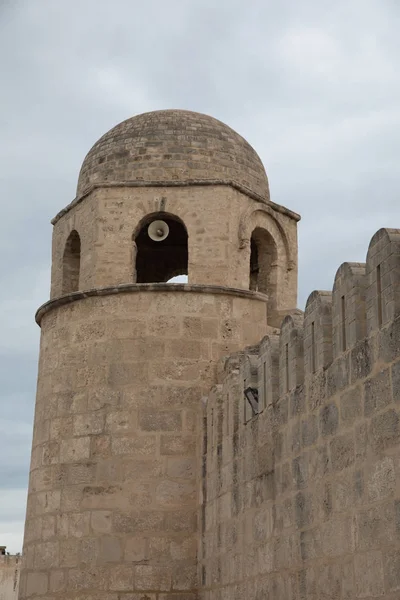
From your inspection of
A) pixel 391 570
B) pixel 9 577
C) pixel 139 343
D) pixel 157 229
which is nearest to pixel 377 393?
pixel 391 570

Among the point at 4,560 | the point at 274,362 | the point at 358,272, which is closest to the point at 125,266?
the point at 274,362

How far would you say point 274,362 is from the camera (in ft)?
27.2

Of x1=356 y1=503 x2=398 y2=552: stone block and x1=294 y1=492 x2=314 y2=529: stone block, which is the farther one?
x1=294 y1=492 x2=314 y2=529: stone block

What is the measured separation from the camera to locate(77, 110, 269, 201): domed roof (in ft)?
38.4

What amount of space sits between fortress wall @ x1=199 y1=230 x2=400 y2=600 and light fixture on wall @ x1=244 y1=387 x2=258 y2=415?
0.25 feet

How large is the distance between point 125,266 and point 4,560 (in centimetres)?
1602

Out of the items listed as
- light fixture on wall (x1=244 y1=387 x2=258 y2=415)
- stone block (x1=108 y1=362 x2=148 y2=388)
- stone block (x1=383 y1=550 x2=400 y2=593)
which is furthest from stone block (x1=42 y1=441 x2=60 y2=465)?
stone block (x1=383 y1=550 x2=400 y2=593)

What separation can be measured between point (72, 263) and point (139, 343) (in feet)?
7.46

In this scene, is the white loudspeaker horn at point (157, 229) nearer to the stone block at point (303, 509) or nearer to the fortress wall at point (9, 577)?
the stone block at point (303, 509)

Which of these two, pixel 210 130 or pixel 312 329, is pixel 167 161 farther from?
pixel 312 329

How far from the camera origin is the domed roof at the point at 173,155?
38.4ft

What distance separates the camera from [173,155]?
1180 centimetres

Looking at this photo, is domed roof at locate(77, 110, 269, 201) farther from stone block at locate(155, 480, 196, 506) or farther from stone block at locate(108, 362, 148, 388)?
stone block at locate(155, 480, 196, 506)

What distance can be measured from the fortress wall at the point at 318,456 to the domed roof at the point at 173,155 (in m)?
3.08
